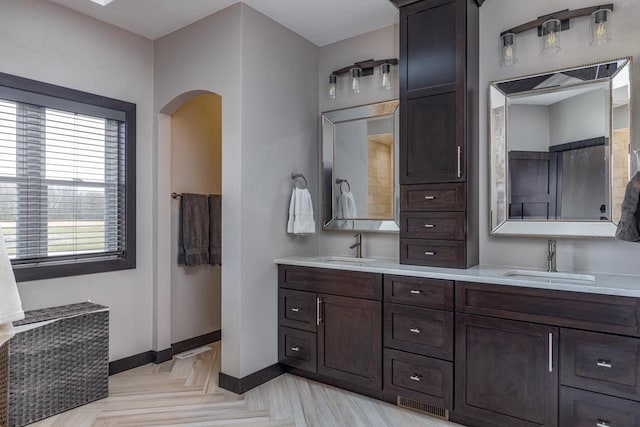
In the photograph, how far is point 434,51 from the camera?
2.68 meters

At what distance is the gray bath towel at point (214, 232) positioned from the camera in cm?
373

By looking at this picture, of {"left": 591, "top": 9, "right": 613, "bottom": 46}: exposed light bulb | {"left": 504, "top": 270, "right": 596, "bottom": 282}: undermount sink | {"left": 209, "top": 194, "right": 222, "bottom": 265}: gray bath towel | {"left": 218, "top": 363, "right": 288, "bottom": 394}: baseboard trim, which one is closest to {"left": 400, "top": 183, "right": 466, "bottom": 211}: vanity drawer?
{"left": 504, "top": 270, "right": 596, "bottom": 282}: undermount sink

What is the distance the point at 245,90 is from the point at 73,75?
4.21 ft

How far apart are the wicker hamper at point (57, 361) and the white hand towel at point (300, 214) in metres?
1.49

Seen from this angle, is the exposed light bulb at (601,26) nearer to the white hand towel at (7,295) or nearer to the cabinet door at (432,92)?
the cabinet door at (432,92)

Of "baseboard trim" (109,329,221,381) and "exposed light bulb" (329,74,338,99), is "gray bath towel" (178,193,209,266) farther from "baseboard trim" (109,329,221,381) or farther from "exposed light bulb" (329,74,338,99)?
"exposed light bulb" (329,74,338,99)

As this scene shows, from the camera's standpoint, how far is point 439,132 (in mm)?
2666

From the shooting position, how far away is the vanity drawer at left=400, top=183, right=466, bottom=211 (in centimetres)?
260

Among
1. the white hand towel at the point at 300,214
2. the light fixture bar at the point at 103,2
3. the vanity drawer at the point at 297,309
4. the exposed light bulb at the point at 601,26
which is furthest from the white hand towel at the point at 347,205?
the light fixture bar at the point at 103,2

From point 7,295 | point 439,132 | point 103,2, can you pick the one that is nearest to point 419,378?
point 439,132

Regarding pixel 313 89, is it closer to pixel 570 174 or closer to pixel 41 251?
pixel 570 174

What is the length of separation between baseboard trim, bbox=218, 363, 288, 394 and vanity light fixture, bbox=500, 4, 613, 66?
280 cm

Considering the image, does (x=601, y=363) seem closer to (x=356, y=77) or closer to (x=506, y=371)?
(x=506, y=371)

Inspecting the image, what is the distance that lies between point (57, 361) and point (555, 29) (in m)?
3.75
